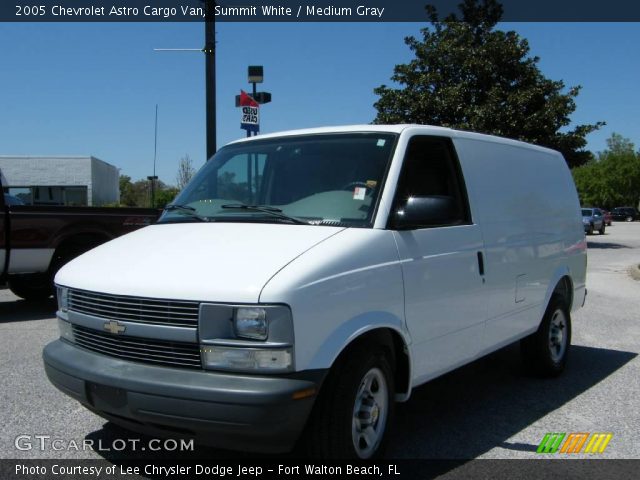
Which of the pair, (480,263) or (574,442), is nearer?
(574,442)

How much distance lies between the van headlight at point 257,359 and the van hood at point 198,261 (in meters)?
0.25

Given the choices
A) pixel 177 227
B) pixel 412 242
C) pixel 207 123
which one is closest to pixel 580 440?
pixel 412 242

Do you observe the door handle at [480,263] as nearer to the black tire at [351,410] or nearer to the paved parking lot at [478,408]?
the paved parking lot at [478,408]

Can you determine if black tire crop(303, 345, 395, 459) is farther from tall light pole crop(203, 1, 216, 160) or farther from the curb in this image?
the curb

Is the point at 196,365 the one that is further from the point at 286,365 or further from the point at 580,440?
the point at 580,440

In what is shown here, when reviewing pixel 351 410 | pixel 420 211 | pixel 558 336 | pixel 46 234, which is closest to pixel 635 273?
pixel 558 336

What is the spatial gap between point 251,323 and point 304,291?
301 millimetres

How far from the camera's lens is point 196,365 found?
319 centimetres

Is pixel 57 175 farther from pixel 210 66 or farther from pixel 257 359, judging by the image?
pixel 257 359

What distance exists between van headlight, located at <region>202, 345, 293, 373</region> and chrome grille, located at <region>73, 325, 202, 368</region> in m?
0.17

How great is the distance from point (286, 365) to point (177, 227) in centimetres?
158

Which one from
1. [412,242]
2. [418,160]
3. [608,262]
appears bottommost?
[608,262]

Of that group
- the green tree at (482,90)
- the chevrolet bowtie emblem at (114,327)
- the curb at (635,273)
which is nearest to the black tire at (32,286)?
the chevrolet bowtie emblem at (114,327)

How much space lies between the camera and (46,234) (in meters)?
8.87
